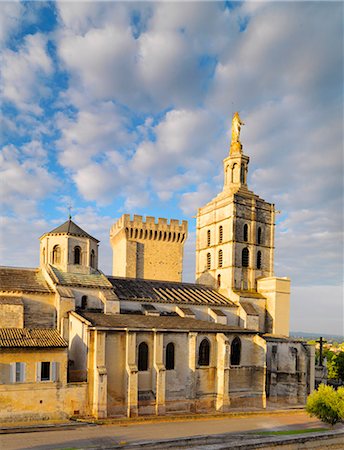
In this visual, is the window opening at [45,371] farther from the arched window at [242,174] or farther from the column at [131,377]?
the arched window at [242,174]

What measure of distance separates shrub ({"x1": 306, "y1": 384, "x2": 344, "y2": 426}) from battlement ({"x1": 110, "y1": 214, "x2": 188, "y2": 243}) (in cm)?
2858

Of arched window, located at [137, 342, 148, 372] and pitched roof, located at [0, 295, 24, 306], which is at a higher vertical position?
pitched roof, located at [0, 295, 24, 306]

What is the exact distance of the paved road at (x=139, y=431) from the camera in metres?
21.3

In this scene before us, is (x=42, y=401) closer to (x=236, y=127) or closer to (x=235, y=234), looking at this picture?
(x=235, y=234)

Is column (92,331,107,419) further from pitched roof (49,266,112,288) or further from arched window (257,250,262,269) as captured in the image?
arched window (257,250,262,269)

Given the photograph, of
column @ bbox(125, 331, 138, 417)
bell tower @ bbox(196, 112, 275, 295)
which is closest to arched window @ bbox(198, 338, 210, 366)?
column @ bbox(125, 331, 138, 417)

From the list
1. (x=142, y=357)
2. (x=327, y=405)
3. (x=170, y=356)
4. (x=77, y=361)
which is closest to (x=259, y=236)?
(x=170, y=356)

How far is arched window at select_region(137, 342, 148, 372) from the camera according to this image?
97.8 ft

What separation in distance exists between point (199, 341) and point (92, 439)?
1203 centimetres

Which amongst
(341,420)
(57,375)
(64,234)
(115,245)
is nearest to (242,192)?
(115,245)

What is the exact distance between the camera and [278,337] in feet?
135

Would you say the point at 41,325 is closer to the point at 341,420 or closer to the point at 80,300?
the point at 80,300

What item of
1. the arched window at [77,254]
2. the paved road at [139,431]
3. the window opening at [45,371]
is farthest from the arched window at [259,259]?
the window opening at [45,371]

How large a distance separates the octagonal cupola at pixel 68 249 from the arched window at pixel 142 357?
986cm
